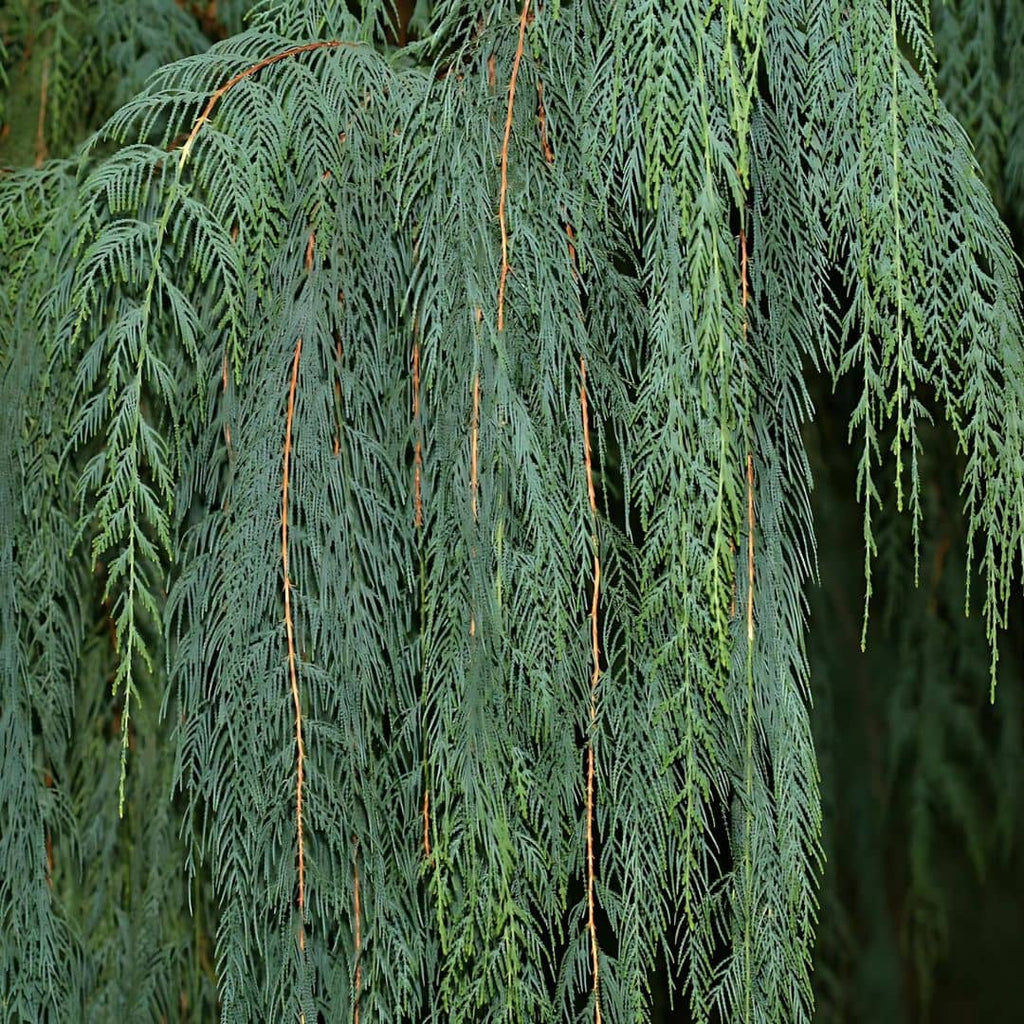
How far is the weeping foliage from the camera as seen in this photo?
76cm

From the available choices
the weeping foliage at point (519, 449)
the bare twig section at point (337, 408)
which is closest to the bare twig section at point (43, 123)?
the weeping foliage at point (519, 449)

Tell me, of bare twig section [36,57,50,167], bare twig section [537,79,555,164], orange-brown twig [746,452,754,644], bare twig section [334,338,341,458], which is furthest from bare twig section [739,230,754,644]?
bare twig section [36,57,50,167]

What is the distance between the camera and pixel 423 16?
1212 millimetres

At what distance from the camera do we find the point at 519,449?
30.2 inches

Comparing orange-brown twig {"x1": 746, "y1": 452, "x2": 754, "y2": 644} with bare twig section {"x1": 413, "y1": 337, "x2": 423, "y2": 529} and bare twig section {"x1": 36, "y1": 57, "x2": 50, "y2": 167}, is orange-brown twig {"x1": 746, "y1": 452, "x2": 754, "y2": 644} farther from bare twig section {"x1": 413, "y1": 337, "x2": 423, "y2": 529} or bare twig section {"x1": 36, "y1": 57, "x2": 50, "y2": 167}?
bare twig section {"x1": 36, "y1": 57, "x2": 50, "y2": 167}

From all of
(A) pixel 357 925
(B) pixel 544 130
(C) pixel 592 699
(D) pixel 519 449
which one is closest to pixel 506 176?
(B) pixel 544 130

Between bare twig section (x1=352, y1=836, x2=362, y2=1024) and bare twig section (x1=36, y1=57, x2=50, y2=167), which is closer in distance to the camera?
bare twig section (x1=352, y1=836, x2=362, y2=1024)

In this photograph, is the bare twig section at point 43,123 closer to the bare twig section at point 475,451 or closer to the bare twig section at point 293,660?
the bare twig section at point 293,660

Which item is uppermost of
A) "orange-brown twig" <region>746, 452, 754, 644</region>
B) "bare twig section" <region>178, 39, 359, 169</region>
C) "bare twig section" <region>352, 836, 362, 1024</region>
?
"bare twig section" <region>178, 39, 359, 169</region>

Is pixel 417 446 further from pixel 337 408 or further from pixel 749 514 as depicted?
pixel 749 514

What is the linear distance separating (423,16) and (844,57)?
52cm

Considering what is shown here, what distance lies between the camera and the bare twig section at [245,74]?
0.86 m

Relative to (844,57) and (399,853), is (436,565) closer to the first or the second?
(399,853)

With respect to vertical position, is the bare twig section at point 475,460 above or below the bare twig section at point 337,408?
below
